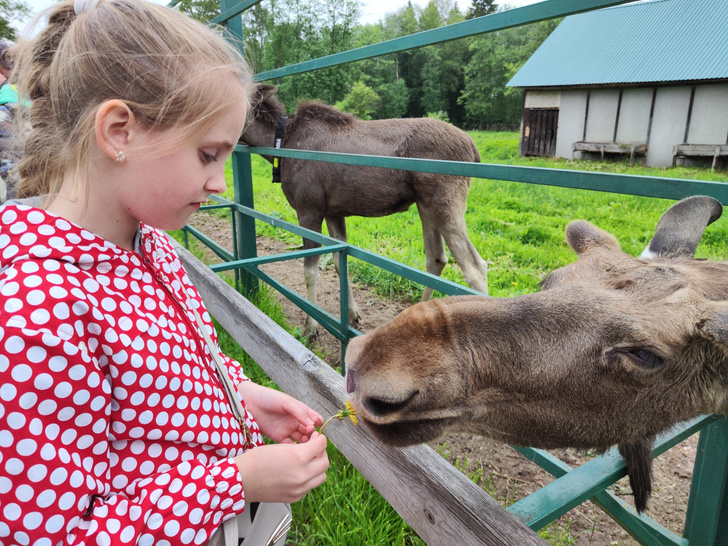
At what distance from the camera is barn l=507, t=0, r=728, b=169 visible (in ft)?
42.7

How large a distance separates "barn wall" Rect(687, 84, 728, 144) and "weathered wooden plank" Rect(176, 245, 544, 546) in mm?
17768

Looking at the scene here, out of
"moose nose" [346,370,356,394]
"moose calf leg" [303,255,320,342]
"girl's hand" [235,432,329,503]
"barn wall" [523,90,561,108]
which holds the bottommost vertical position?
"moose calf leg" [303,255,320,342]

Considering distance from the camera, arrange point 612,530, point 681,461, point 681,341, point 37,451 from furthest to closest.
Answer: point 681,461 → point 612,530 → point 681,341 → point 37,451

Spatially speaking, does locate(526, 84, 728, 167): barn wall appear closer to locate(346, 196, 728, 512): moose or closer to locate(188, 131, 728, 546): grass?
locate(188, 131, 728, 546): grass

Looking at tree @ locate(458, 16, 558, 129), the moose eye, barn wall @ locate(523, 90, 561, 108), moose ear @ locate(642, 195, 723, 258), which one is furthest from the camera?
tree @ locate(458, 16, 558, 129)

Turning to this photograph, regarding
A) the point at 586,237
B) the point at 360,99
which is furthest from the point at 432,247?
the point at 360,99

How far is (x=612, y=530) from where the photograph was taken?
2646 millimetres

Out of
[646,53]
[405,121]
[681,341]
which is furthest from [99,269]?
[646,53]

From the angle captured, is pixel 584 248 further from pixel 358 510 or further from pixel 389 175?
pixel 389 175

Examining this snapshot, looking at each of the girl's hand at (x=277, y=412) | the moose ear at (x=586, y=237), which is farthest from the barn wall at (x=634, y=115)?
the girl's hand at (x=277, y=412)

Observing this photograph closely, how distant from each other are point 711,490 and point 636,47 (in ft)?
56.4

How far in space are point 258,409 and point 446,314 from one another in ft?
2.47

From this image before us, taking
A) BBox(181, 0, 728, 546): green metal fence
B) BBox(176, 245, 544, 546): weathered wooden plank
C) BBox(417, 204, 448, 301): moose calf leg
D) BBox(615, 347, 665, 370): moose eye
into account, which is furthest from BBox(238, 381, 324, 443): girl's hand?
BBox(417, 204, 448, 301): moose calf leg

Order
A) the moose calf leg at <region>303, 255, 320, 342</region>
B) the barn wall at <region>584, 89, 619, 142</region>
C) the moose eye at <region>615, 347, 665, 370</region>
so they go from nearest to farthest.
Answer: the moose eye at <region>615, 347, 665, 370</region> → the moose calf leg at <region>303, 255, 320, 342</region> → the barn wall at <region>584, 89, 619, 142</region>
